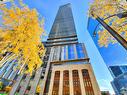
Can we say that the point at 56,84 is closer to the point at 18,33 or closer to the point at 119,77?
the point at 18,33

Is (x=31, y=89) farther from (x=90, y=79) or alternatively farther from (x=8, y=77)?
(x=90, y=79)

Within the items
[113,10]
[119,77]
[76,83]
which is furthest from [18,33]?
[119,77]

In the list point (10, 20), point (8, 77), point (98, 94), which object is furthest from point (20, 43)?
point (8, 77)

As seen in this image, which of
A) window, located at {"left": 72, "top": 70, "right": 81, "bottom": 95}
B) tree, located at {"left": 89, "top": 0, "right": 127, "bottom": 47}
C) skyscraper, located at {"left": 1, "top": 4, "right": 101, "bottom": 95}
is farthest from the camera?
skyscraper, located at {"left": 1, "top": 4, "right": 101, "bottom": 95}

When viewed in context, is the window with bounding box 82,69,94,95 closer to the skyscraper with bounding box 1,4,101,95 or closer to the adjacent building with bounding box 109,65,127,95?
the skyscraper with bounding box 1,4,101,95

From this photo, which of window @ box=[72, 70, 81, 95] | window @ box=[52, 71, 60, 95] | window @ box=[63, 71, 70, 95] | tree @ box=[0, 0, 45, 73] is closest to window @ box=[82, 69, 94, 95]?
window @ box=[72, 70, 81, 95]

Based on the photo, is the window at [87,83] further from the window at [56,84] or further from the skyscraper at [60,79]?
the window at [56,84]

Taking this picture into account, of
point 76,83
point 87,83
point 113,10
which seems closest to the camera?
point 113,10

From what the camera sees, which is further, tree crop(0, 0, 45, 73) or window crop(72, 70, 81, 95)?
window crop(72, 70, 81, 95)

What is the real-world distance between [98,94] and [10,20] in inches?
937

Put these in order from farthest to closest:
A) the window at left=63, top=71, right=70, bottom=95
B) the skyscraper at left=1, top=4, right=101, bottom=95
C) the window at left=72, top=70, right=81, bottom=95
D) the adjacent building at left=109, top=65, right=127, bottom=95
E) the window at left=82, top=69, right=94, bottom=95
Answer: the adjacent building at left=109, top=65, right=127, bottom=95 → the skyscraper at left=1, top=4, right=101, bottom=95 → the window at left=63, top=71, right=70, bottom=95 → the window at left=72, top=70, right=81, bottom=95 → the window at left=82, top=69, right=94, bottom=95

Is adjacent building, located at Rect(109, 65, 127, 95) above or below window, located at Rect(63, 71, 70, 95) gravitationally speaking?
above

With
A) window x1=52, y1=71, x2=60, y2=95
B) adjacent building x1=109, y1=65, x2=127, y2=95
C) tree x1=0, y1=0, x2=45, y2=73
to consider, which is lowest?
tree x1=0, y1=0, x2=45, y2=73

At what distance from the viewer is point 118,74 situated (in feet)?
328
